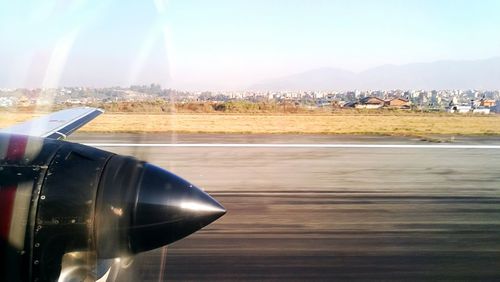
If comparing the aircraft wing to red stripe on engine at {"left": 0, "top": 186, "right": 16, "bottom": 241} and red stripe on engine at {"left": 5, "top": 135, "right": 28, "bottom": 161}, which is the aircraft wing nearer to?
red stripe on engine at {"left": 5, "top": 135, "right": 28, "bottom": 161}

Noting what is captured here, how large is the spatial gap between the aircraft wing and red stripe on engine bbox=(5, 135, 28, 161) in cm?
198

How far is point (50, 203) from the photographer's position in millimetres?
2348

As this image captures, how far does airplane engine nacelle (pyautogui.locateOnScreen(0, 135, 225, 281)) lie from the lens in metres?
2.31

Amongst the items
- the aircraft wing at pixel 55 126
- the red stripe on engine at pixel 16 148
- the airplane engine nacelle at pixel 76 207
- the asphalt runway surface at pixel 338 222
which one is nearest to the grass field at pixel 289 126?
the asphalt runway surface at pixel 338 222

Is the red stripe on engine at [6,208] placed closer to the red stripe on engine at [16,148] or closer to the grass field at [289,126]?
the red stripe on engine at [16,148]

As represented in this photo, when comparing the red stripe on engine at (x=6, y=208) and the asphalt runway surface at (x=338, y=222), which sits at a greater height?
the red stripe on engine at (x=6, y=208)

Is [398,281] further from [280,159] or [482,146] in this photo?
[482,146]

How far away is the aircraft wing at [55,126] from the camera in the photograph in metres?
5.01

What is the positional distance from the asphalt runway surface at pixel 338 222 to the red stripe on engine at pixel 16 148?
1.81 m

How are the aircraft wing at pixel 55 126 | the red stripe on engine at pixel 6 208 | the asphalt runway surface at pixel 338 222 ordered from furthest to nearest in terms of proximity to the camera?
the aircraft wing at pixel 55 126 < the asphalt runway surface at pixel 338 222 < the red stripe on engine at pixel 6 208

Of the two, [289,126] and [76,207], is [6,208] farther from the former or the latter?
[289,126]

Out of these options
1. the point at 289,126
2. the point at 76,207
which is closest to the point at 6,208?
the point at 76,207

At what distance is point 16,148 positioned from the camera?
100 inches

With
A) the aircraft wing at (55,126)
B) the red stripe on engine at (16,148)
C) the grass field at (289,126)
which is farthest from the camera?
the grass field at (289,126)
